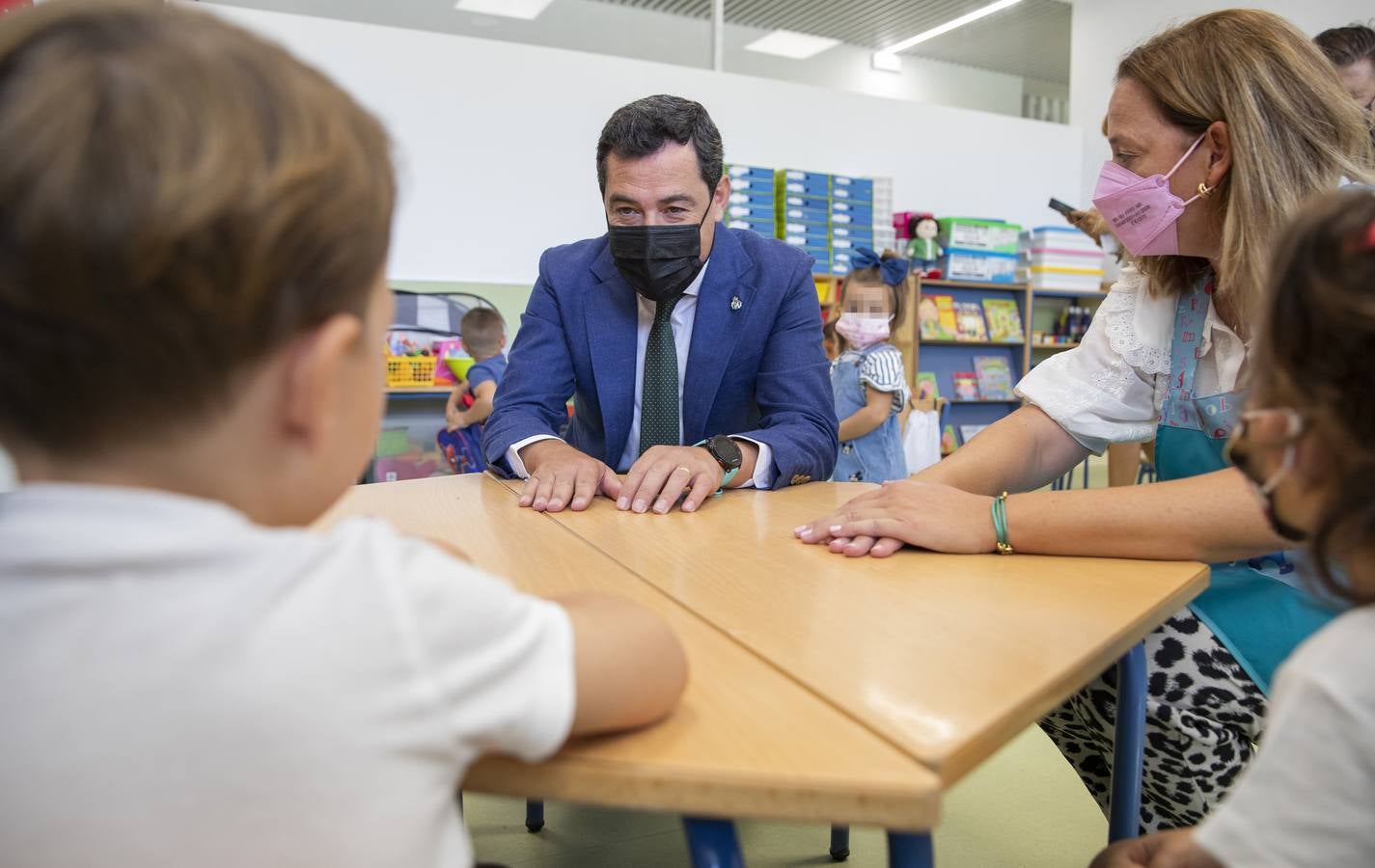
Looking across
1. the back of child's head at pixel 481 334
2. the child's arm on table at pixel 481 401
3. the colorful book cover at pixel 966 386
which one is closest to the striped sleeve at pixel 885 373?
the child's arm on table at pixel 481 401

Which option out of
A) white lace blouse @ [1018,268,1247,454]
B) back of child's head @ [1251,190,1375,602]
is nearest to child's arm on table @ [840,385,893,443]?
white lace blouse @ [1018,268,1247,454]

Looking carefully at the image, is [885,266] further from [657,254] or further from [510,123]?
[657,254]

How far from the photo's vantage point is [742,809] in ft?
1.76

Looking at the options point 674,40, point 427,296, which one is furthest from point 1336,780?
point 674,40

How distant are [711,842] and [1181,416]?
1.02 m

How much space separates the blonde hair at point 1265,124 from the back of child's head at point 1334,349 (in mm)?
642

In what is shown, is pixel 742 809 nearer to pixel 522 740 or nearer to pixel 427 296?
pixel 522 740

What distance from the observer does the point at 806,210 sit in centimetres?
520

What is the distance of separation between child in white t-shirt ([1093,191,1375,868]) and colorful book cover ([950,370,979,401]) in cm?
567

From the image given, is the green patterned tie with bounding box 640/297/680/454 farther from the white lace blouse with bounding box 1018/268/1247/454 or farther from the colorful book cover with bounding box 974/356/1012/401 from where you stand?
the colorful book cover with bounding box 974/356/1012/401

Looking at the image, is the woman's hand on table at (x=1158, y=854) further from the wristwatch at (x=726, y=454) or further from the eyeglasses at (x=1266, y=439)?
the wristwatch at (x=726, y=454)

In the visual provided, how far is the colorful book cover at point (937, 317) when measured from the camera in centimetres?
584

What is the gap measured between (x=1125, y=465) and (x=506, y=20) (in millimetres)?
4056

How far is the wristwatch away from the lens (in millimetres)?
1476
